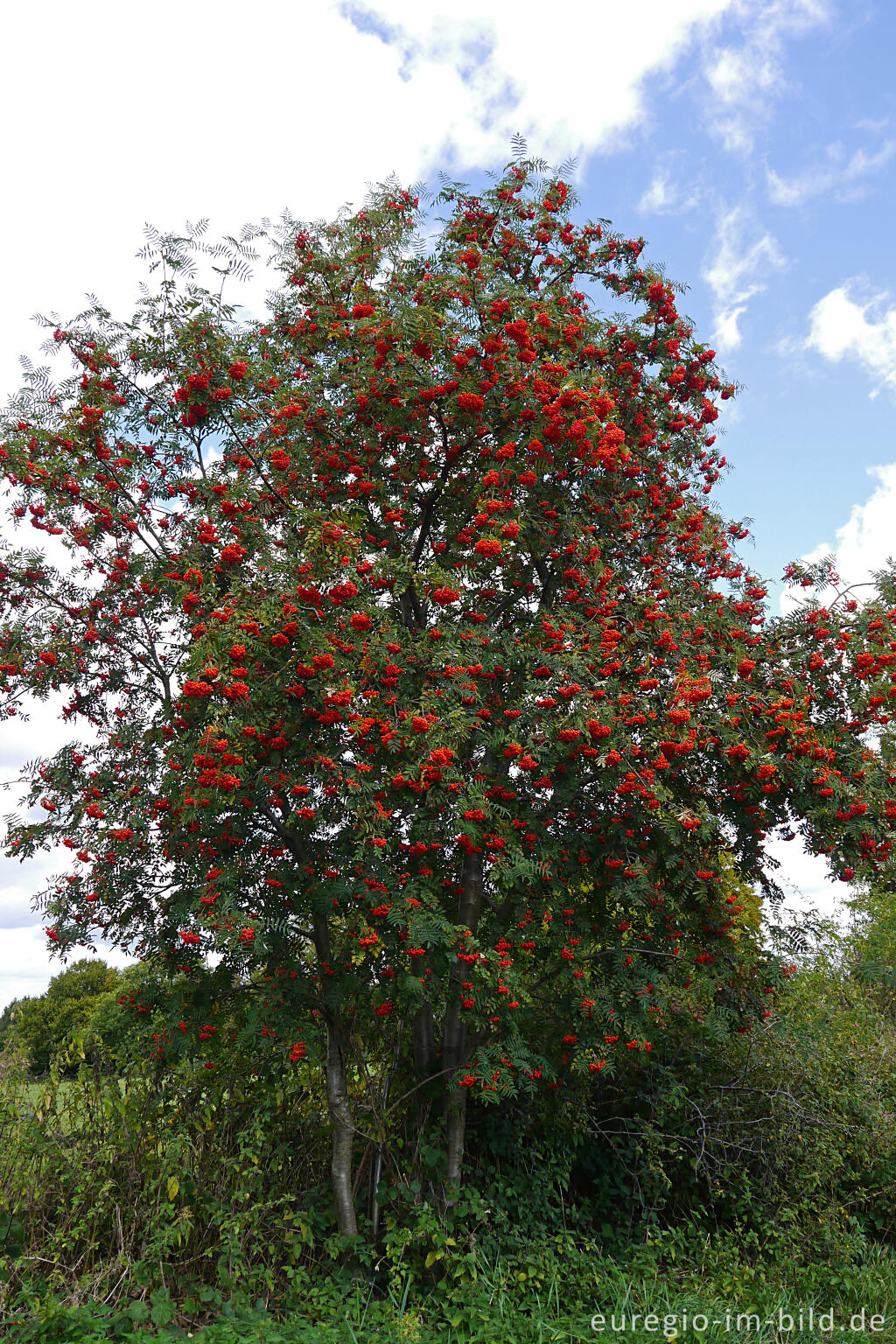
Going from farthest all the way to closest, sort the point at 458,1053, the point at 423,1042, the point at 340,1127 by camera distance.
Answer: the point at 423,1042
the point at 458,1053
the point at 340,1127

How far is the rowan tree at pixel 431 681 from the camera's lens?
505 centimetres

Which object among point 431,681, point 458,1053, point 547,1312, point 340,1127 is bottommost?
point 547,1312

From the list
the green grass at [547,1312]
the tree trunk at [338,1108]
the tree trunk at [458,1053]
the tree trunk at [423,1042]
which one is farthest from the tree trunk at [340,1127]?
the tree trunk at [423,1042]

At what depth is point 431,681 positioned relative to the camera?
18.1 ft

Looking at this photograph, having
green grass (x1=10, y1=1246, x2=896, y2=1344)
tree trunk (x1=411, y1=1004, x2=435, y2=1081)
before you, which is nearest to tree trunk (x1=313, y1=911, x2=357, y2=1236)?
green grass (x1=10, y1=1246, x2=896, y2=1344)

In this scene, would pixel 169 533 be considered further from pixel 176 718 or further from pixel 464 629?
pixel 464 629

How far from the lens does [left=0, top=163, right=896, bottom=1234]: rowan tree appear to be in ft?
16.6

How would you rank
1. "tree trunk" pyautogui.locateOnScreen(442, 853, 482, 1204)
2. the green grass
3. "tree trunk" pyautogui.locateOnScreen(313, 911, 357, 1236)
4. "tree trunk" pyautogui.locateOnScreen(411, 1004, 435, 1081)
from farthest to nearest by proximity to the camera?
"tree trunk" pyautogui.locateOnScreen(411, 1004, 435, 1081)
"tree trunk" pyautogui.locateOnScreen(442, 853, 482, 1204)
"tree trunk" pyautogui.locateOnScreen(313, 911, 357, 1236)
the green grass

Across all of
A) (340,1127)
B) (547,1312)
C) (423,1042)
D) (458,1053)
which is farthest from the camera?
(423,1042)

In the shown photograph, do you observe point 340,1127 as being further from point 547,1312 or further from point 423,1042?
point 547,1312

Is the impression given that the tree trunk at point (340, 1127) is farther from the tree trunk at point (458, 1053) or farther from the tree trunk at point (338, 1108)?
the tree trunk at point (458, 1053)

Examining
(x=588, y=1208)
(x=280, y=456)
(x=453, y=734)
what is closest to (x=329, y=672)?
(x=453, y=734)

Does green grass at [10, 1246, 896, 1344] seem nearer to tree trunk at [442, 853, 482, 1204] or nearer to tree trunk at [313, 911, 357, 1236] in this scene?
tree trunk at [313, 911, 357, 1236]

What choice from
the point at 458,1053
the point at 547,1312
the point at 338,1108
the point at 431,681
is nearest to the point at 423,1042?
the point at 458,1053
